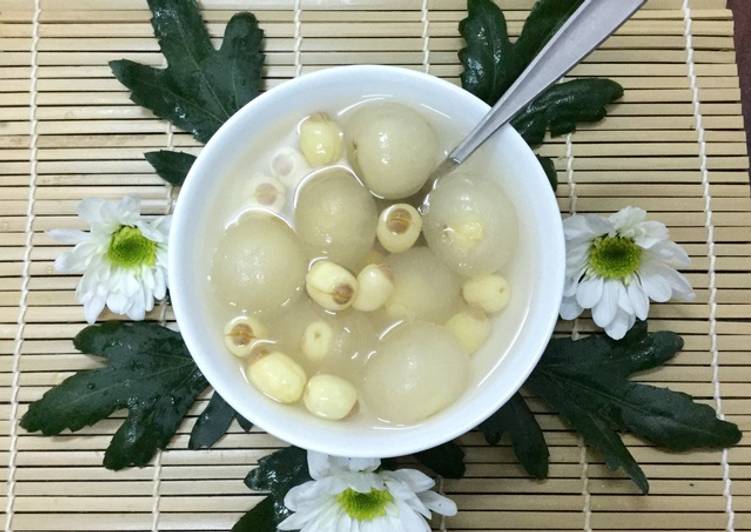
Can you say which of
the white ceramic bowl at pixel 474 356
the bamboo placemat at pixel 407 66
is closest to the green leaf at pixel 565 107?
the bamboo placemat at pixel 407 66

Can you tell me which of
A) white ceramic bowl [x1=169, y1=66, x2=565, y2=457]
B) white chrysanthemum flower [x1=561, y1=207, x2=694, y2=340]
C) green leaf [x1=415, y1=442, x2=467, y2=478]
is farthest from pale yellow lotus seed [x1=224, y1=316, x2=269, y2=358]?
white chrysanthemum flower [x1=561, y1=207, x2=694, y2=340]

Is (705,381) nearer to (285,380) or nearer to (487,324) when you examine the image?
(487,324)

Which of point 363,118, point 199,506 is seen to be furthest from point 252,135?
point 199,506

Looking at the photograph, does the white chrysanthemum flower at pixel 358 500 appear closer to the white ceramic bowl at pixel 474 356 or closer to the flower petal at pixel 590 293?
the white ceramic bowl at pixel 474 356

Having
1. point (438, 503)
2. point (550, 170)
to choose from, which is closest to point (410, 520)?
point (438, 503)

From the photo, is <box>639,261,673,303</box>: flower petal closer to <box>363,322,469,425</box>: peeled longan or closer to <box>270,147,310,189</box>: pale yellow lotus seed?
<box>363,322,469,425</box>: peeled longan
